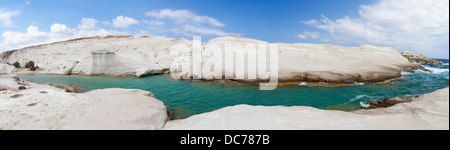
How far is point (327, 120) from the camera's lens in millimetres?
5441

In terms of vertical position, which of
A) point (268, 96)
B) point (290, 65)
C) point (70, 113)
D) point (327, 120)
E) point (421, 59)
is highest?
point (421, 59)

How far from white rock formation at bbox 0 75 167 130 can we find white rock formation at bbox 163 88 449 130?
1.02 m

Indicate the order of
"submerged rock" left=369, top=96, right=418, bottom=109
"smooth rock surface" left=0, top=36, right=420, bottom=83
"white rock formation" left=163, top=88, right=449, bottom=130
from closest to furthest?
"white rock formation" left=163, top=88, right=449, bottom=130 → "submerged rock" left=369, top=96, right=418, bottom=109 → "smooth rock surface" left=0, top=36, right=420, bottom=83

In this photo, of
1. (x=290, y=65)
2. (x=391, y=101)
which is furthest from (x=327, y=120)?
(x=290, y=65)

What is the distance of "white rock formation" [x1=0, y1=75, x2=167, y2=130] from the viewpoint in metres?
5.05

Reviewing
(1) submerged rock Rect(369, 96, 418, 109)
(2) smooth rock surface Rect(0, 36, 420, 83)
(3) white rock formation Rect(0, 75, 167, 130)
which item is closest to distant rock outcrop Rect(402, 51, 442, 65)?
(2) smooth rock surface Rect(0, 36, 420, 83)

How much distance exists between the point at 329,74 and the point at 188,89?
39.6 ft

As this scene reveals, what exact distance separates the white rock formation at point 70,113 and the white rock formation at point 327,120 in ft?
3.34

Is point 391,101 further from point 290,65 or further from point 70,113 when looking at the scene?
point 70,113

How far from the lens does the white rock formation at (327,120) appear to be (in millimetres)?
4660

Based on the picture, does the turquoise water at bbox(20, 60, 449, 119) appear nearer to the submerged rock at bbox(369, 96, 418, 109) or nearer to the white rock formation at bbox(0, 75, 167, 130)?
the submerged rock at bbox(369, 96, 418, 109)

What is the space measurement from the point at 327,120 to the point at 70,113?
312 inches

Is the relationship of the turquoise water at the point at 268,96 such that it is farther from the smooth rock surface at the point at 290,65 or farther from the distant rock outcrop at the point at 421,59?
the distant rock outcrop at the point at 421,59
